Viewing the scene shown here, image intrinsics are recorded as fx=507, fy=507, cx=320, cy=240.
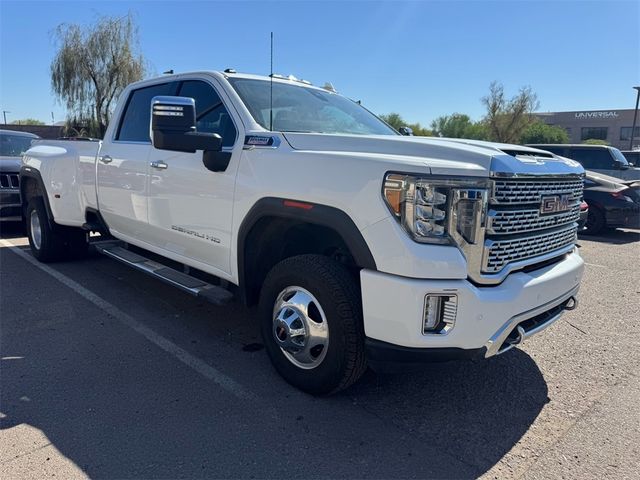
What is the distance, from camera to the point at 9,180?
8.25 m

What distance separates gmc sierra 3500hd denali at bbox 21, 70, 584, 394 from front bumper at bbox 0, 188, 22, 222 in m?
4.72

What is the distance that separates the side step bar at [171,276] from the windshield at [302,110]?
4.15 feet

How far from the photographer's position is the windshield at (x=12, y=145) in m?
9.37

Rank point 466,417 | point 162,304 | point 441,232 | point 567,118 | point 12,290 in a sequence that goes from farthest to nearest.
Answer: point 567,118, point 12,290, point 162,304, point 466,417, point 441,232

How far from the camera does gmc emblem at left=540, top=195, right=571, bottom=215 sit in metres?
3.02

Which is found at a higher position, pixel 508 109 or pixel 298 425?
pixel 508 109

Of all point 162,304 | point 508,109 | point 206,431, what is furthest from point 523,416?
point 508,109

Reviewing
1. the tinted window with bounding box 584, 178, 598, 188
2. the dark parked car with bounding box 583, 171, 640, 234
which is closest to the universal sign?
the dark parked car with bounding box 583, 171, 640, 234

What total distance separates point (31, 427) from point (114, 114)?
3.60 meters

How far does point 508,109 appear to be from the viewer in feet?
143

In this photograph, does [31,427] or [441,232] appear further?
[31,427]

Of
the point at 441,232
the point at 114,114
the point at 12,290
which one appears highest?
the point at 114,114

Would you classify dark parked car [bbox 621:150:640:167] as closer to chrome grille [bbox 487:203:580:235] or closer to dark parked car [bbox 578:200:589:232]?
dark parked car [bbox 578:200:589:232]

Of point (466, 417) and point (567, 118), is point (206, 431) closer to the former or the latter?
point (466, 417)
